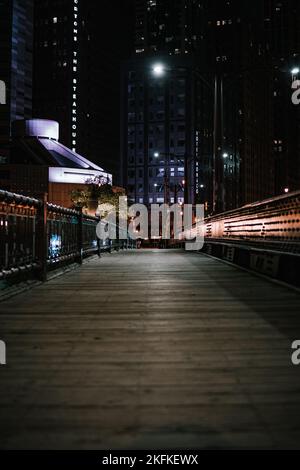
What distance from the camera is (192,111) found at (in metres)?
167

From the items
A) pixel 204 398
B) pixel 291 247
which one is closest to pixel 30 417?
pixel 204 398

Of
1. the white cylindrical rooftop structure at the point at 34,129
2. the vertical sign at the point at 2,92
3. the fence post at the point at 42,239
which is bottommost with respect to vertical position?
the fence post at the point at 42,239

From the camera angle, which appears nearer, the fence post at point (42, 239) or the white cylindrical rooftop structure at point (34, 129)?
the fence post at point (42, 239)

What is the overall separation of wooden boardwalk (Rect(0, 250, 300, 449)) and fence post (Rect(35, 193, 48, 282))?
9.33 feet

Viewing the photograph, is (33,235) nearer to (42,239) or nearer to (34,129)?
(42,239)

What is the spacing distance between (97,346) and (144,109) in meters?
169

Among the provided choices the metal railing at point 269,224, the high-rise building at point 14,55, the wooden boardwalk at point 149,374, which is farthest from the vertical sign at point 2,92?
the wooden boardwalk at point 149,374

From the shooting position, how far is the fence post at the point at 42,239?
11070 millimetres

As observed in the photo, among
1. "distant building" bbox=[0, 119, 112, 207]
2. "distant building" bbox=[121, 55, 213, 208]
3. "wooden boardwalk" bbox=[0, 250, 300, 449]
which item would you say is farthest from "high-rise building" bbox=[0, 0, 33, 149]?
"wooden boardwalk" bbox=[0, 250, 300, 449]

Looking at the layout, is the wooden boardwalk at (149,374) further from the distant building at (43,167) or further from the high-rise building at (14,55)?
the high-rise building at (14,55)

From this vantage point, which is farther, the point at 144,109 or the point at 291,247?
the point at 144,109

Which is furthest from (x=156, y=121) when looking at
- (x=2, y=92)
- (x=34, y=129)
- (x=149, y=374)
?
(x=149, y=374)

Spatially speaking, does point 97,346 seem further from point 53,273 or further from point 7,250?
point 53,273

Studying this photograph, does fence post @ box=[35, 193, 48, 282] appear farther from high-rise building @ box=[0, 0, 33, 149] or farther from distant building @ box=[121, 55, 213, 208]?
high-rise building @ box=[0, 0, 33, 149]
